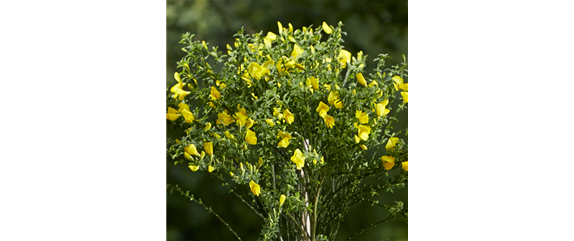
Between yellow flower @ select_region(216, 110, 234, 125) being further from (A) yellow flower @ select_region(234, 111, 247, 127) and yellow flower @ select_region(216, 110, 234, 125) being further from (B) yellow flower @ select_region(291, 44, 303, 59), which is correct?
(B) yellow flower @ select_region(291, 44, 303, 59)

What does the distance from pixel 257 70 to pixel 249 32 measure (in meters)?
0.34

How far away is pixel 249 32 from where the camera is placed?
131 cm

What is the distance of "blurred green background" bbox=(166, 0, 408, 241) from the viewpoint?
4.27 ft

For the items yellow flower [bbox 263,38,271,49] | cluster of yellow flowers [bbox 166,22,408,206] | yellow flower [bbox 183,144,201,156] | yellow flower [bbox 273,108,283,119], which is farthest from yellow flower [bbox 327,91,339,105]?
yellow flower [bbox 183,144,201,156]

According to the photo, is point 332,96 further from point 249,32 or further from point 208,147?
point 249,32

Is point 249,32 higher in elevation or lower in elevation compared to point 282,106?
higher

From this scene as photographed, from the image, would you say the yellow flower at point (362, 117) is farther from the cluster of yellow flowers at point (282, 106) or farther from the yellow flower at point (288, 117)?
the yellow flower at point (288, 117)

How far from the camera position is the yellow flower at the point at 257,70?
101 centimetres

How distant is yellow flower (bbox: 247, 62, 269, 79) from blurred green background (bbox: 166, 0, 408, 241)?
0.33 m

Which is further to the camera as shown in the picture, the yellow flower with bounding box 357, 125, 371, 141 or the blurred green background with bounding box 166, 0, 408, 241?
the blurred green background with bounding box 166, 0, 408, 241

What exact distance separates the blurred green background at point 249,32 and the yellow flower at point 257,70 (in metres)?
0.33

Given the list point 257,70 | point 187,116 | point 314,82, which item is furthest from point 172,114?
point 314,82

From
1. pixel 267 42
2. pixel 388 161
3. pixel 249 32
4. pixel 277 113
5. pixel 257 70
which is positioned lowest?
pixel 388 161

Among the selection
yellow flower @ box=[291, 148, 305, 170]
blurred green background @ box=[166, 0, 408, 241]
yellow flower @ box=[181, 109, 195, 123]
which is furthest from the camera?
blurred green background @ box=[166, 0, 408, 241]
